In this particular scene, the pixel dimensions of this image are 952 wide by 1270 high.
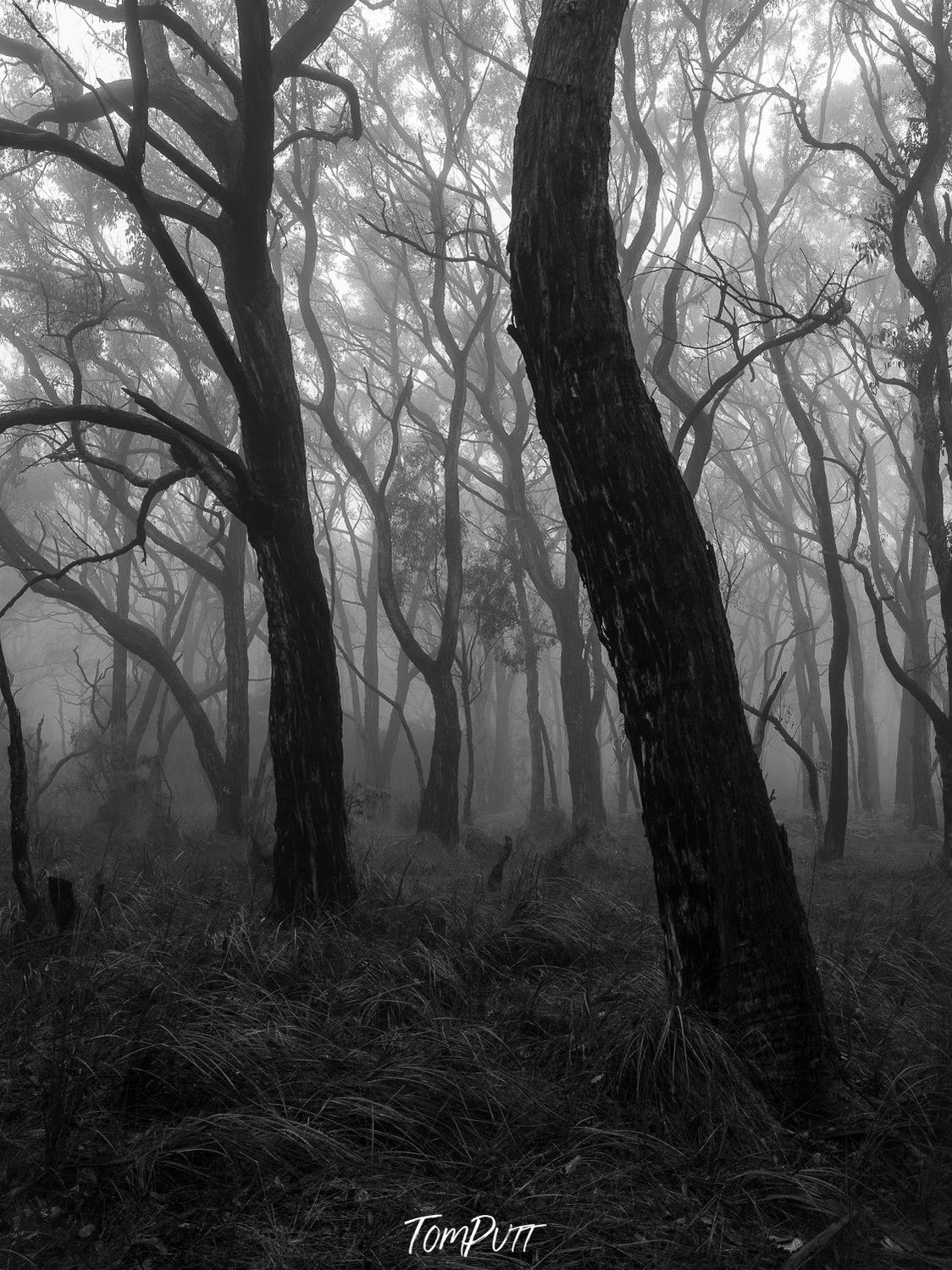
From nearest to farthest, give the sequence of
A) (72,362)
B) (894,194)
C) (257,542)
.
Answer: (257,542) → (72,362) → (894,194)

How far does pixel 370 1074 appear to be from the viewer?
10.6ft

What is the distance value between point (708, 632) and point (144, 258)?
40.2ft

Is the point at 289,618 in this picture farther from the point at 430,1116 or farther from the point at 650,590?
the point at 430,1116

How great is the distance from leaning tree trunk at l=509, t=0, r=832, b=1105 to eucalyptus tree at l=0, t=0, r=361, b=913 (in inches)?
96.6

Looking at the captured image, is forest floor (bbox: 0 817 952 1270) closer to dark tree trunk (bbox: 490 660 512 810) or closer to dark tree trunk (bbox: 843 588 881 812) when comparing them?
dark tree trunk (bbox: 843 588 881 812)

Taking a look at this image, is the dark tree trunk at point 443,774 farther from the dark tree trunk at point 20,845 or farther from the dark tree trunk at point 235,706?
the dark tree trunk at point 20,845

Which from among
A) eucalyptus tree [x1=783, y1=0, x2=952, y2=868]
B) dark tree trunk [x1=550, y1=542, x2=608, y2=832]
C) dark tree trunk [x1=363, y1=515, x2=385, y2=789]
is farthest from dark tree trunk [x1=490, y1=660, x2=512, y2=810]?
eucalyptus tree [x1=783, y1=0, x2=952, y2=868]

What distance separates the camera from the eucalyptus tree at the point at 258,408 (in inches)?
211

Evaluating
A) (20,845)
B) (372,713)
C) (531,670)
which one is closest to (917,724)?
(531,670)

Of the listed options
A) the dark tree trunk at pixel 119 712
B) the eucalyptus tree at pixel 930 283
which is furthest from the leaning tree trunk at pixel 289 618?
the dark tree trunk at pixel 119 712

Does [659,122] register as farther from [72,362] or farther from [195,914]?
[195,914]

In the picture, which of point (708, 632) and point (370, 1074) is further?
point (708, 632)

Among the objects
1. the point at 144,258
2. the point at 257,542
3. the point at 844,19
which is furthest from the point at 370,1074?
the point at 844,19

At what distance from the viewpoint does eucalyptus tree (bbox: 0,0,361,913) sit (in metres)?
5.36
